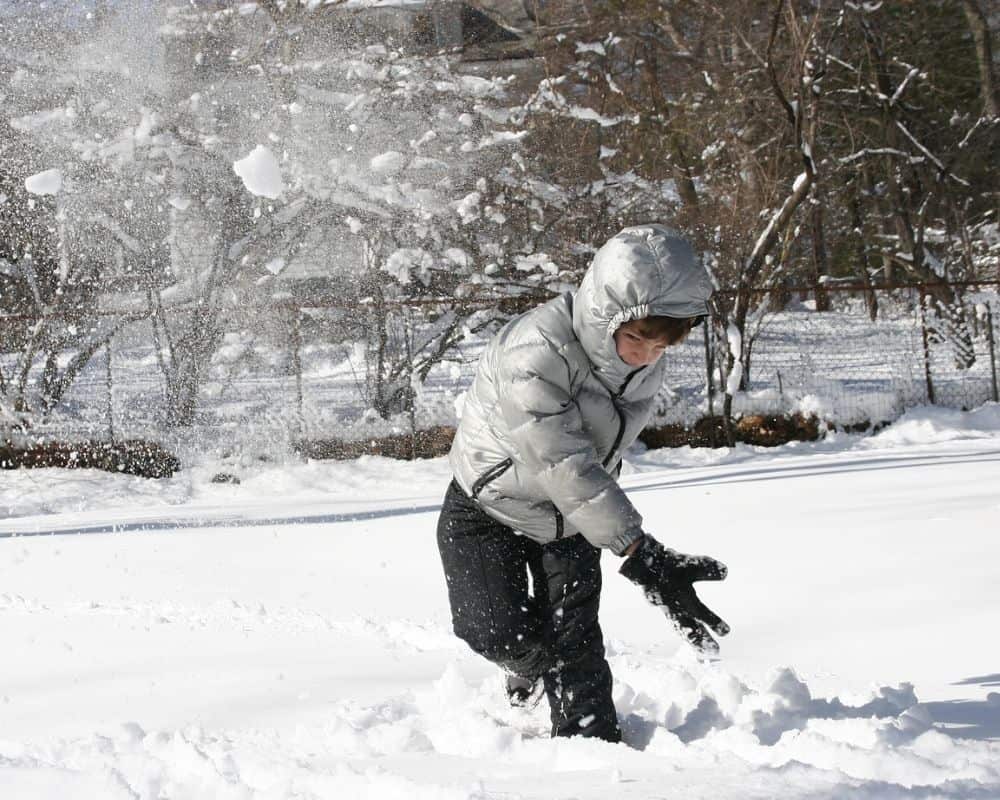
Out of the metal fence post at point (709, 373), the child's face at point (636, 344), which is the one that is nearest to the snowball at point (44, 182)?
the metal fence post at point (709, 373)

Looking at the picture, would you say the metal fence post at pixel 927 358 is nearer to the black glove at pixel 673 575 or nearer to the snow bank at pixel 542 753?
the snow bank at pixel 542 753

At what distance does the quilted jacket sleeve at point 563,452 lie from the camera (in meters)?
2.36

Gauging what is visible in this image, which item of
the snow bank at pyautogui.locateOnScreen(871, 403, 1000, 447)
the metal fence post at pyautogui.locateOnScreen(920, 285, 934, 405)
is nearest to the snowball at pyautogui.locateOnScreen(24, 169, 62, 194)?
the snow bank at pyautogui.locateOnScreen(871, 403, 1000, 447)

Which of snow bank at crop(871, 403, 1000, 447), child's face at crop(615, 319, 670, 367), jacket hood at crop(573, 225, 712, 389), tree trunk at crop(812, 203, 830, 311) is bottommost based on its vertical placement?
snow bank at crop(871, 403, 1000, 447)

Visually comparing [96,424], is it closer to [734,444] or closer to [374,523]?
[374,523]

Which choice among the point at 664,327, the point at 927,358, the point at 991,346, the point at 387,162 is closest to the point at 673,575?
the point at 664,327

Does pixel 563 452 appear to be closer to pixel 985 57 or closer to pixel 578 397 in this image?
pixel 578 397

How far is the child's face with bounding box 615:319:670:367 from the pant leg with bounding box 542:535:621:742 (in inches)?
19.8

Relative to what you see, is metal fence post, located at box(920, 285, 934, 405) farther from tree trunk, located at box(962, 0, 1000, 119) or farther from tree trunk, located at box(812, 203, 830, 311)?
tree trunk, located at box(962, 0, 1000, 119)

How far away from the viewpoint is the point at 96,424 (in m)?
9.82

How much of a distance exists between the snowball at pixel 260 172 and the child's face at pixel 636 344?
8.20m

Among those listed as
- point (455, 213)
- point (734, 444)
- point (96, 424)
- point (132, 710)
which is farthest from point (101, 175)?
point (132, 710)

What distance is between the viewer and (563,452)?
236 centimetres

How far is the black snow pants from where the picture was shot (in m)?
2.52
